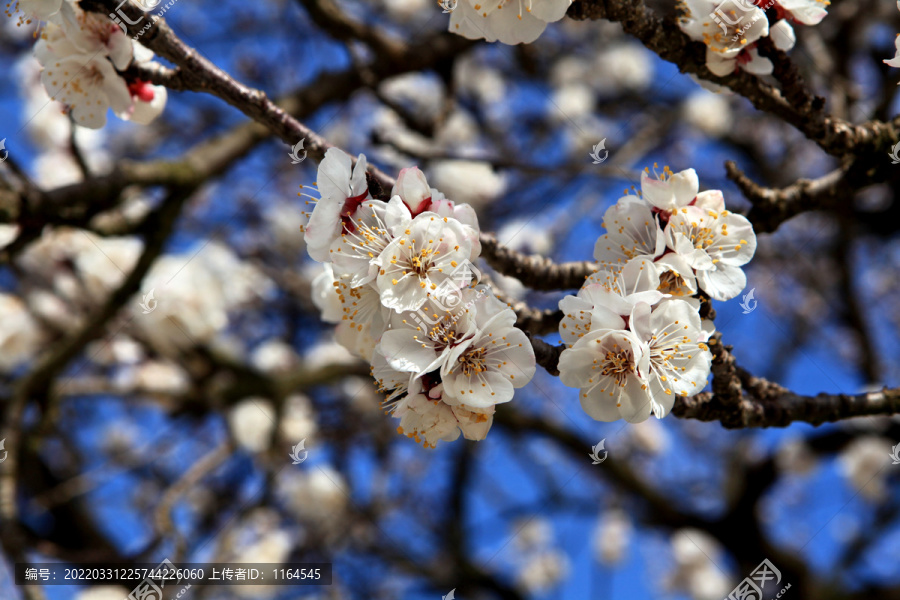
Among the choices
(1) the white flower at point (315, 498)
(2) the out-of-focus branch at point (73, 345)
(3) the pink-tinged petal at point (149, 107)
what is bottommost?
(1) the white flower at point (315, 498)

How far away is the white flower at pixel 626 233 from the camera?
4.11 feet

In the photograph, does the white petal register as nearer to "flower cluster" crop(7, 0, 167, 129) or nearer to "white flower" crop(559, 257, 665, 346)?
"white flower" crop(559, 257, 665, 346)

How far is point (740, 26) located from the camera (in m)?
1.36

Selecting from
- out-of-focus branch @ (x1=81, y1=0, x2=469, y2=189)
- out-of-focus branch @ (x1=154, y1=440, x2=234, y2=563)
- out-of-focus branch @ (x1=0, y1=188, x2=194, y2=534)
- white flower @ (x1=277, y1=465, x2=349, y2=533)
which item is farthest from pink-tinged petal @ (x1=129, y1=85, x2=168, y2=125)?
white flower @ (x1=277, y1=465, x2=349, y2=533)

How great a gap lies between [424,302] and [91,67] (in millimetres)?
1053

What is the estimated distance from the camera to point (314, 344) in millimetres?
4988

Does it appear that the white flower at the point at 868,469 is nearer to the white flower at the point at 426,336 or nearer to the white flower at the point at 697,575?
the white flower at the point at 697,575

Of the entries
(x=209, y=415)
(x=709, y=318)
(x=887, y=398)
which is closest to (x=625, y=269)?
(x=709, y=318)

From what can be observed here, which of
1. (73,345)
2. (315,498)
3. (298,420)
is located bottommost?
(315,498)

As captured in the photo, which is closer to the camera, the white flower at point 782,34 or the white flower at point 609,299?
the white flower at point 609,299

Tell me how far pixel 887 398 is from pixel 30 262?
4.03m

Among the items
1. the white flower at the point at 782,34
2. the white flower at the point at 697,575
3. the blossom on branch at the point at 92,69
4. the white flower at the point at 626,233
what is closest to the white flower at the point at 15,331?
the blossom on branch at the point at 92,69
